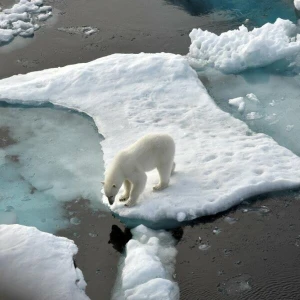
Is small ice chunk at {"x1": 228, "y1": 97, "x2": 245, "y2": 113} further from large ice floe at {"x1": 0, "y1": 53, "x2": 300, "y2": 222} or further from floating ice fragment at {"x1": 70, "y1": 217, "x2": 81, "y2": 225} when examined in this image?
floating ice fragment at {"x1": 70, "y1": 217, "x2": 81, "y2": 225}

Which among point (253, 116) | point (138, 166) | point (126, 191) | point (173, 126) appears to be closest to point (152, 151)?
point (138, 166)

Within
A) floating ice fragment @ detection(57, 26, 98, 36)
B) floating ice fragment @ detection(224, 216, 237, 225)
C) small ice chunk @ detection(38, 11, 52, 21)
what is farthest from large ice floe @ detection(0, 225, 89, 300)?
small ice chunk @ detection(38, 11, 52, 21)

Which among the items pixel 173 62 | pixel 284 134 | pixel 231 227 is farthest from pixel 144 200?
pixel 173 62

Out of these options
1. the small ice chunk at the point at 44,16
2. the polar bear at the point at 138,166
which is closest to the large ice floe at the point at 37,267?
the polar bear at the point at 138,166

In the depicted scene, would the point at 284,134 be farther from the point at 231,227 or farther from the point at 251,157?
the point at 231,227

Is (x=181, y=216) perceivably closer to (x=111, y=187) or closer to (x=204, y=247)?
(x=204, y=247)

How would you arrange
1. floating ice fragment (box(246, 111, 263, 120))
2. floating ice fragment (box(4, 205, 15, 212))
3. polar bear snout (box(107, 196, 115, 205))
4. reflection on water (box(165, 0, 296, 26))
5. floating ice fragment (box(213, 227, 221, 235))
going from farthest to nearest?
reflection on water (box(165, 0, 296, 26))
floating ice fragment (box(246, 111, 263, 120))
floating ice fragment (box(4, 205, 15, 212))
polar bear snout (box(107, 196, 115, 205))
floating ice fragment (box(213, 227, 221, 235))

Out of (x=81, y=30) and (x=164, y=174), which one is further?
(x=81, y=30)

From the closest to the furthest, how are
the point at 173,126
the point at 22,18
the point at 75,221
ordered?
the point at 75,221
the point at 173,126
the point at 22,18
